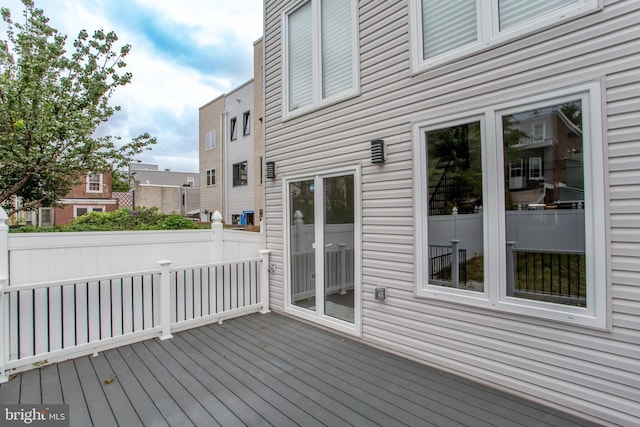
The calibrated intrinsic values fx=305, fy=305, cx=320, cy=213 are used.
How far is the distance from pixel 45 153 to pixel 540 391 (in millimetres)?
8092

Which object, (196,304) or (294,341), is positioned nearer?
(294,341)

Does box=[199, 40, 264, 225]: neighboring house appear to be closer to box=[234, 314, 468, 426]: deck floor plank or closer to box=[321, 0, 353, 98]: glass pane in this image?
box=[321, 0, 353, 98]: glass pane

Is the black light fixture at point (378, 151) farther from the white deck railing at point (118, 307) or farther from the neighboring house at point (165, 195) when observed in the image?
the neighboring house at point (165, 195)

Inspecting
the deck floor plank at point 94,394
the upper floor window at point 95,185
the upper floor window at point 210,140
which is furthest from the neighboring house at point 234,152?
the deck floor plank at point 94,394

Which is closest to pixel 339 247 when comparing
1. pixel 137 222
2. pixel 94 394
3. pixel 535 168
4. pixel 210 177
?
pixel 535 168

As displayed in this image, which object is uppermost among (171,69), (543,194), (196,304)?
(171,69)

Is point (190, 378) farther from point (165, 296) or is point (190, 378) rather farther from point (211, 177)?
point (211, 177)

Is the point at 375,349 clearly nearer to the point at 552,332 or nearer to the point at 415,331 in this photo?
the point at 415,331

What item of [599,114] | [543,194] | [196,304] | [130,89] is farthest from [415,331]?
[130,89]

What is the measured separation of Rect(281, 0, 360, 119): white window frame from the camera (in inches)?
137

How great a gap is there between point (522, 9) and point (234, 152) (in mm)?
13691

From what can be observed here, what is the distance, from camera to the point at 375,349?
10.6 feet

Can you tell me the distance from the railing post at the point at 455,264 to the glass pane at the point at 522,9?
1.82 meters

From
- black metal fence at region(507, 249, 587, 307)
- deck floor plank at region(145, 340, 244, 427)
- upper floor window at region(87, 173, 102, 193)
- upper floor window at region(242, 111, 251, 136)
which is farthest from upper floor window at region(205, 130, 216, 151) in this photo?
black metal fence at region(507, 249, 587, 307)
